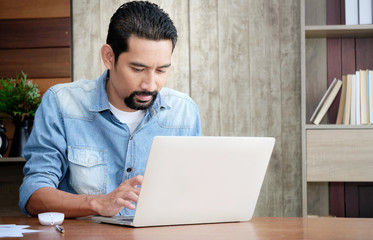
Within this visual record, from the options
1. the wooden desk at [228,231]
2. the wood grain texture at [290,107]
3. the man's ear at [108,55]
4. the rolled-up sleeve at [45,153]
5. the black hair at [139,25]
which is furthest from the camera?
the wood grain texture at [290,107]

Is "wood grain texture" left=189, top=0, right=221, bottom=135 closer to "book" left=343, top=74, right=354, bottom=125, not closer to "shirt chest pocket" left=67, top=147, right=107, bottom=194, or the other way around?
"book" left=343, top=74, right=354, bottom=125

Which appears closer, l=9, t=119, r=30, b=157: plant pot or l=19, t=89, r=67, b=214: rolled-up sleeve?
l=19, t=89, r=67, b=214: rolled-up sleeve

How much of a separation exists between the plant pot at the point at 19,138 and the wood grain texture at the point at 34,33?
0.57 m

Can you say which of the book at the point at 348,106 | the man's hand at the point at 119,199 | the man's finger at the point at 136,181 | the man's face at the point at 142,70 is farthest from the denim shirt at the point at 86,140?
the book at the point at 348,106

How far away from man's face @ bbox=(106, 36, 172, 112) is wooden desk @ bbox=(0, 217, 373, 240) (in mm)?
531

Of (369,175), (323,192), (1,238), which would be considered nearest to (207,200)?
(1,238)

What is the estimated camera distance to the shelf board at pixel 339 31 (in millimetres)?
2732

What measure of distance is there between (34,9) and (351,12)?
76.2 inches

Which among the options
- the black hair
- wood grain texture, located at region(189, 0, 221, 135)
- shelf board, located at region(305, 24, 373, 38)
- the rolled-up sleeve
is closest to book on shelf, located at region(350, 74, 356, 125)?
shelf board, located at region(305, 24, 373, 38)

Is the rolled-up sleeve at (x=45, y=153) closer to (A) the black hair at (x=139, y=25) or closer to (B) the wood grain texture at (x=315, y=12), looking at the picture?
(A) the black hair at (x=139, y=25)

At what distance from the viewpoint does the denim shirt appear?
171 cm

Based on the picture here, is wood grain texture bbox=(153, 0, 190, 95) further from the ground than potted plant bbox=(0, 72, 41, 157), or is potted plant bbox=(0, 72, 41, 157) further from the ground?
wood grain texture bbox=(153, 0, 190, 95)

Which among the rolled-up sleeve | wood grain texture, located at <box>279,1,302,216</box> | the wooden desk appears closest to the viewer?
the wooden desk

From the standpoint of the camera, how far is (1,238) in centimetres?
107
